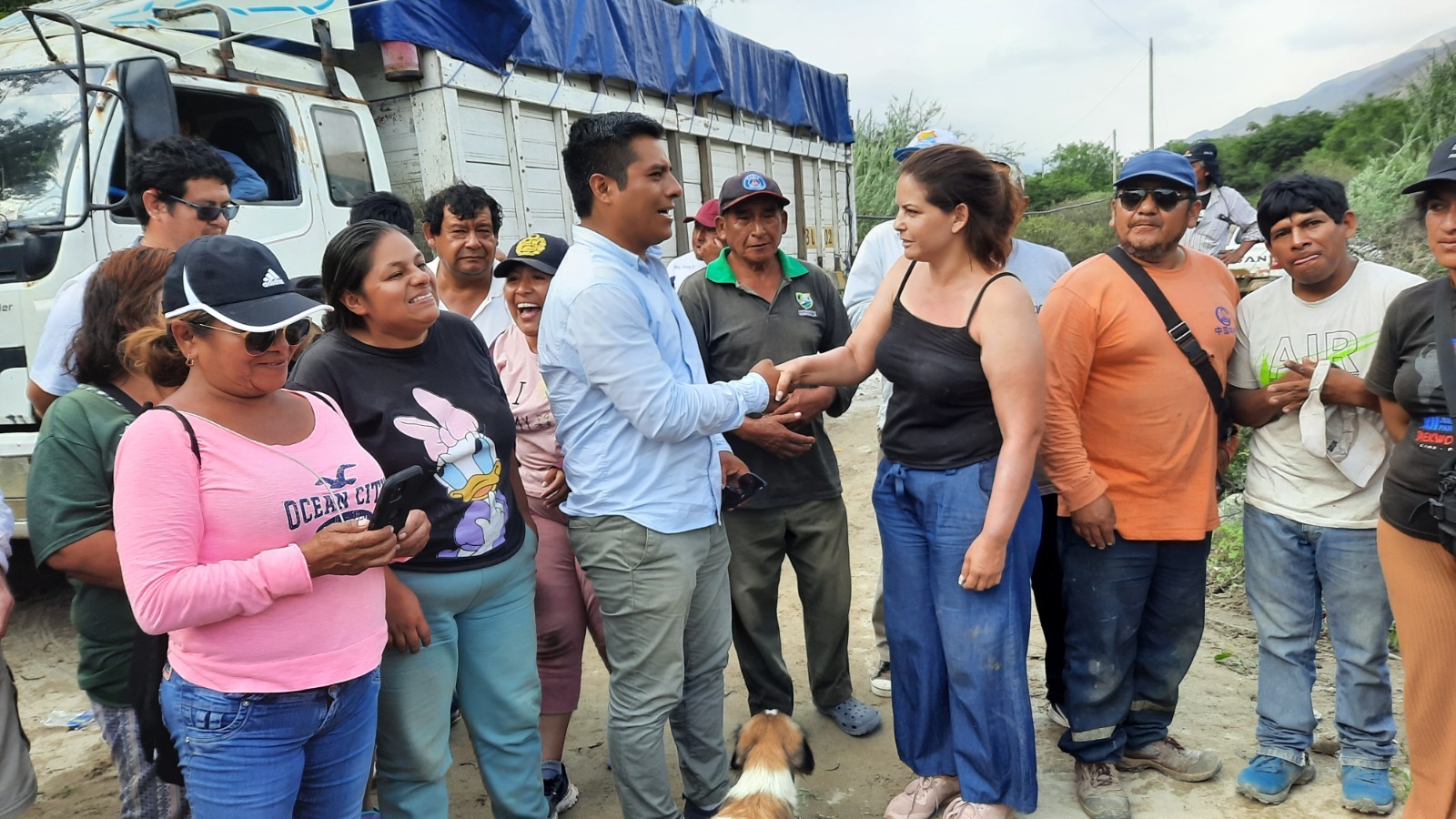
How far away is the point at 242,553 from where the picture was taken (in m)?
1.77

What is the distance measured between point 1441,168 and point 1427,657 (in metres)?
1.30

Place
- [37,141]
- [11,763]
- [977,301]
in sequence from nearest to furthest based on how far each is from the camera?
[11,763]
[977,301]
[37,141]

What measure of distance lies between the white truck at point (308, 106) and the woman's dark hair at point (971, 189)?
137 inches

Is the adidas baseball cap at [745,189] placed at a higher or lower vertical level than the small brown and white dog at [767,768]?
higher

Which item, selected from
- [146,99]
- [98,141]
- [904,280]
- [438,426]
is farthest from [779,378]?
[98,141]

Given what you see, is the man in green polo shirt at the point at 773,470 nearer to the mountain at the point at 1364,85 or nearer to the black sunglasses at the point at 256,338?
the black sunglasses at the point at 256,338

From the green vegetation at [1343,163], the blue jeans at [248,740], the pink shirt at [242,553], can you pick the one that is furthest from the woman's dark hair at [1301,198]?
the blue jeans at [248,740]

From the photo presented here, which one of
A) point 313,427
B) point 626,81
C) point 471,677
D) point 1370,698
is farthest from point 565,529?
point 626,81

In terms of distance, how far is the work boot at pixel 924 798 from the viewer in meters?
2.91

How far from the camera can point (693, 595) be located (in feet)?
8.68

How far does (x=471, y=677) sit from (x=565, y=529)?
762mm

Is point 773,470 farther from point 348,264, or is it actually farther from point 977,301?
point 348,264

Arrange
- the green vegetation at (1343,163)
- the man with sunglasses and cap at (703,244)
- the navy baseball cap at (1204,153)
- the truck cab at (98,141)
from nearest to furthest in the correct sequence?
the truck cab at (98,141), the man with sunglasses and cap at (703,244), the navy baseball cap at (1204,153), the green vegetation at (1343,163)

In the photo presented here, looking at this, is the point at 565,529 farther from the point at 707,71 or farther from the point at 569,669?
the point at 707,71
